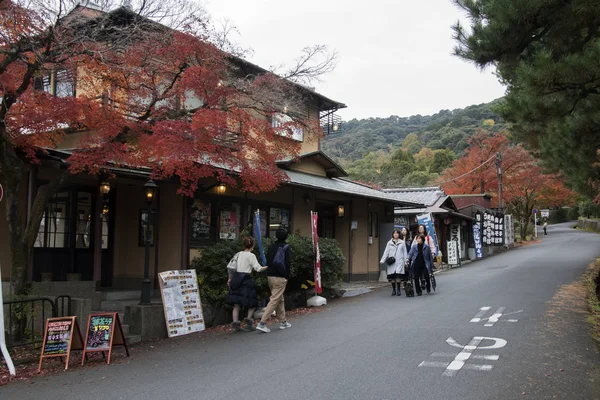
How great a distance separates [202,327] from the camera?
10.2 m

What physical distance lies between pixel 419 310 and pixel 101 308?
702cm

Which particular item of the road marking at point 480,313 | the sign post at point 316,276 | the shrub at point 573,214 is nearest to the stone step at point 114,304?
the sign post at point 316,276

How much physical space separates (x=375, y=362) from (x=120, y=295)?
22.8 ft

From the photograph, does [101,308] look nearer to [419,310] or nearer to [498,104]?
[419,310]

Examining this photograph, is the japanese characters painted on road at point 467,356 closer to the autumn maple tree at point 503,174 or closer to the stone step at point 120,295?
the stone step at point 120,295

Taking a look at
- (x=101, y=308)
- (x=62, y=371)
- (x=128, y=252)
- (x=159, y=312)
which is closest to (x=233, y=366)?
(x=62, y=371)

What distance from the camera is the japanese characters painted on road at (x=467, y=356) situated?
637cm

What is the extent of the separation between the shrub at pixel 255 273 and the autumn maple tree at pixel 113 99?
6.72 ft

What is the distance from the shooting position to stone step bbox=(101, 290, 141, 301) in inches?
445

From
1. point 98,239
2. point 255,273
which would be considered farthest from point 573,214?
point 98,239


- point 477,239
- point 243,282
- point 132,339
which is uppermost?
point 477,239

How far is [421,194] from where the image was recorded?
31172 mm

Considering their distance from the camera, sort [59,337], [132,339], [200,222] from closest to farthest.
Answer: [59,337], [132,339], [200,222]

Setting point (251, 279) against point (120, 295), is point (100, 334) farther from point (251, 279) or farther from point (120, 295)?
point (120, 295)
